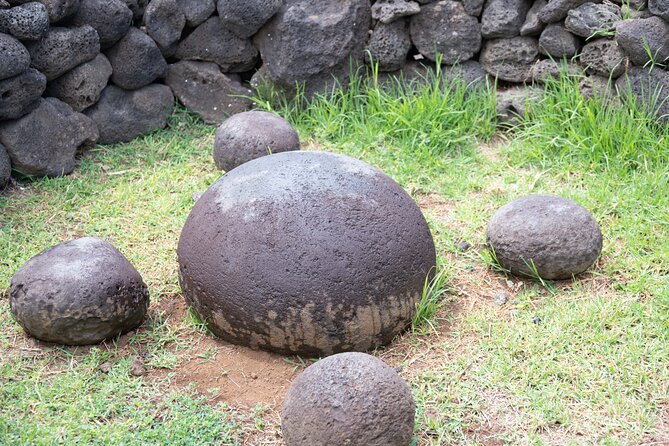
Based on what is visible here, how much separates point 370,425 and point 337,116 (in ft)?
10.9

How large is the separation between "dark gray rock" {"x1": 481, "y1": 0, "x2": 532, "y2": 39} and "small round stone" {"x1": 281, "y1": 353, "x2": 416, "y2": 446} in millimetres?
3448

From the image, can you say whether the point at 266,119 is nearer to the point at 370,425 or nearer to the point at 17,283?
the point at 17,283

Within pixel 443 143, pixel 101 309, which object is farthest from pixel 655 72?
pixel 101 309

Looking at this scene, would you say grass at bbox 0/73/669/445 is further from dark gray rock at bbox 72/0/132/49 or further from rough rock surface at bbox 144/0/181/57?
dark gray rock at bbox 72/0/132/49

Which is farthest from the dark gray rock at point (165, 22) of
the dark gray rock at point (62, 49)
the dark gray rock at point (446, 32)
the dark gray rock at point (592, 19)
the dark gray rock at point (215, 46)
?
the dark gray rock at point (592, 19)

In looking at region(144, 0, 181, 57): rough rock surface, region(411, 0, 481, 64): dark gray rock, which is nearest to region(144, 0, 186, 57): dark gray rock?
region(144, 0, 181, 57): rough rock surface

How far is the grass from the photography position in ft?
10.9

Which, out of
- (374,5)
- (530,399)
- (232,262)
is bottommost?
(530,399)

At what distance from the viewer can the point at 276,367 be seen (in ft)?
11.9

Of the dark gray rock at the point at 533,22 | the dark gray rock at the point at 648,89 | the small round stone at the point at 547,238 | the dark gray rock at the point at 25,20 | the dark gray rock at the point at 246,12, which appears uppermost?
the dark gray rock at the point at 25,20

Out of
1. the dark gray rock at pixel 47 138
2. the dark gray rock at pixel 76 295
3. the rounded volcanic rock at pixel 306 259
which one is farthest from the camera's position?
the dark gray rock at pixel 47 138

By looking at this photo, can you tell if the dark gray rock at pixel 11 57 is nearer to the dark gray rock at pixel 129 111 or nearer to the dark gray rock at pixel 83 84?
the dark gray rock at pixel 83 84

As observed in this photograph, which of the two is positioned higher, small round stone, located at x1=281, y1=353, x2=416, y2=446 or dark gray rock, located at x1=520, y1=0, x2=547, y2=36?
dark gray rock, located at x1=520, y1=0, x2=547, y2=36

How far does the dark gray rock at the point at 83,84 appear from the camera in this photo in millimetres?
5352
